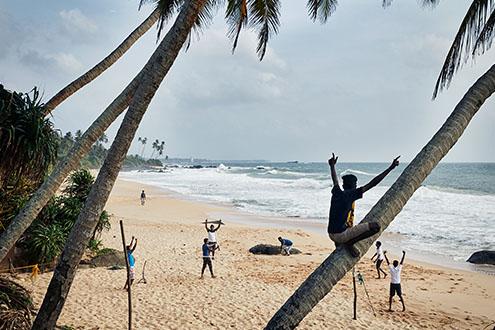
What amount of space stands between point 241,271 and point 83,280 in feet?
16.4

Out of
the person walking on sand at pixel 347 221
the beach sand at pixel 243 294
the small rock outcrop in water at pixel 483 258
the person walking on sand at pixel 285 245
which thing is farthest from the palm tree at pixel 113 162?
the small rock outcrop in water at pixel 483 258

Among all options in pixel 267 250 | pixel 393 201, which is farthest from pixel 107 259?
pixel 393 201

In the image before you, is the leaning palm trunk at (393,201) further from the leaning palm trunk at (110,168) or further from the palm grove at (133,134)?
the leaning palm trunk at (110,168)

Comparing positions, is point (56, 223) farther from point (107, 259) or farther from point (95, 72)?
point (95, 72)

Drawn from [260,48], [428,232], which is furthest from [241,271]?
[428,232]

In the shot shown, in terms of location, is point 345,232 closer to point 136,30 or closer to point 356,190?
point 356,190

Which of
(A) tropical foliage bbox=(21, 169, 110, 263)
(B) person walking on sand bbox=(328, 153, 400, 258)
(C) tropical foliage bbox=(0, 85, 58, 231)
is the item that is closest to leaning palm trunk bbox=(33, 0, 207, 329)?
(C) tropical foliage bbox=(0, 85, 58, 231)

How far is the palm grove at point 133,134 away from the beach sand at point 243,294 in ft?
13.4

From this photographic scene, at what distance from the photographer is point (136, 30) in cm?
676

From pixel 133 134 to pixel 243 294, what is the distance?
25.3ft

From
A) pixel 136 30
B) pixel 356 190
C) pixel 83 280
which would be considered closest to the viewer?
pixel 356 190

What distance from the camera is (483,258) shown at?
51.0 feet

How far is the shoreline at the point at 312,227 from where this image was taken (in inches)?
600

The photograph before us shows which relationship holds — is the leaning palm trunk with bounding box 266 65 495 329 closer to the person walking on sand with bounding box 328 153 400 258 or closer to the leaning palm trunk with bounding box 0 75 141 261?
the person walking on sand with bounding box 328 153 400 258
